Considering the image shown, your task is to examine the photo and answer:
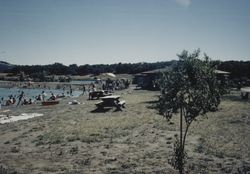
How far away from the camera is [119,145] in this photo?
14594 mm

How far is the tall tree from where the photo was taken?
9.92 m

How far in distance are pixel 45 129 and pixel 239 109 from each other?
16140 mm

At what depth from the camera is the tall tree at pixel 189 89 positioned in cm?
992

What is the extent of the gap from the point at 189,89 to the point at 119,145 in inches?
225

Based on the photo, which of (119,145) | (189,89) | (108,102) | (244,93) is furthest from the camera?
(244,93)

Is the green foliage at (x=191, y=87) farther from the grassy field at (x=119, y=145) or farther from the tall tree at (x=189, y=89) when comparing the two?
the grassy field at (x=119, y=145)

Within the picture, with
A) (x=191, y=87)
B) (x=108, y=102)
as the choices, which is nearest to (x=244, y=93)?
(x=108, y=102)

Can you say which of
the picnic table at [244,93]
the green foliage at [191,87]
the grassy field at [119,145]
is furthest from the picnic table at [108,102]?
the green foliage at [191,87]

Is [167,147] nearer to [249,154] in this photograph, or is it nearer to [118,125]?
[249,154]

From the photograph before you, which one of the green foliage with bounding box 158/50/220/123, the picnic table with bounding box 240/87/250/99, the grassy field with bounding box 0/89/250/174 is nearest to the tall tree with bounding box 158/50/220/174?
the green foliage with bounding box 158/50/220/123

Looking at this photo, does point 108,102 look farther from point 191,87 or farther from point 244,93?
point 191,87

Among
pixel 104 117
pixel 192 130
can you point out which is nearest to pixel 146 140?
pixel 192 130

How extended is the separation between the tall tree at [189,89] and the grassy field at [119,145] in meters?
2.16

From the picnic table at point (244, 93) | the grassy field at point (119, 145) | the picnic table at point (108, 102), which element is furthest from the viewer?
the picnic table at point (244, 93)
